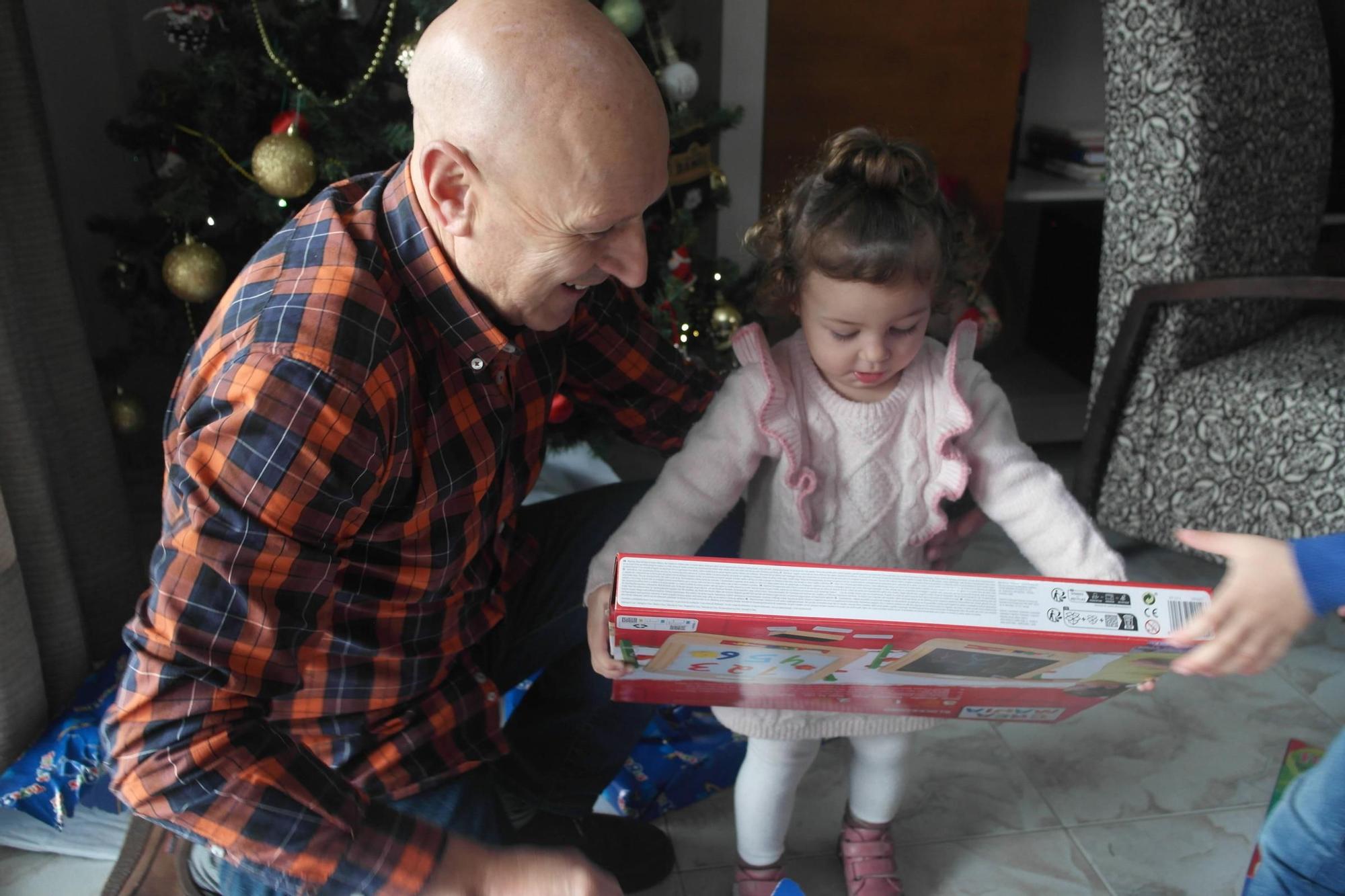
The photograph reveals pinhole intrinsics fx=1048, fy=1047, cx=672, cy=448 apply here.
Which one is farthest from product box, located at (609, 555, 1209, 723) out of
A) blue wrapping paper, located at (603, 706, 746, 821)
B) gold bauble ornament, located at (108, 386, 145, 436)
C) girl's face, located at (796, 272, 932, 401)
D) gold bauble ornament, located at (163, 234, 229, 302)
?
gold bauble ornament, located at (108, 386, 145, 436)

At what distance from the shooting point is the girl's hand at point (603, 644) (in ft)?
3.37

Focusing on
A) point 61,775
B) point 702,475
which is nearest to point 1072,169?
point 702,475

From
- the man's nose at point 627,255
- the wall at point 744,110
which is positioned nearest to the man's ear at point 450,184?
the man's nose at point 627,255

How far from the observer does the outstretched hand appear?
0.84 meters

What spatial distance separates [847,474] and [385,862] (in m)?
0.59

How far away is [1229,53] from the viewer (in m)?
1.66

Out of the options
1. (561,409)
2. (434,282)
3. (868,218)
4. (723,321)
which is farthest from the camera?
(723,321)

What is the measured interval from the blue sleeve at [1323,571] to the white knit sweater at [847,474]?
258mm

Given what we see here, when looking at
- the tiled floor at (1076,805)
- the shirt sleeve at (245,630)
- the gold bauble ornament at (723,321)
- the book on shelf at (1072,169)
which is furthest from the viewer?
the book on shelf at (1072,169)

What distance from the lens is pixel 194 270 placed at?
1.49m

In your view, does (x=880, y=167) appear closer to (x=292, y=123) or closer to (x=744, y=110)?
(x=292, y=123)

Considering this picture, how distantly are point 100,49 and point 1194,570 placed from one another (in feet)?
7.13

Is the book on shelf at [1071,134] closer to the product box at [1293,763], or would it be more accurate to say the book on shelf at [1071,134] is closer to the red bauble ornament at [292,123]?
the product box at [1293,763]

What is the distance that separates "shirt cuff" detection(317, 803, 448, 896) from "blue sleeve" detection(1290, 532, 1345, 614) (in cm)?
74
